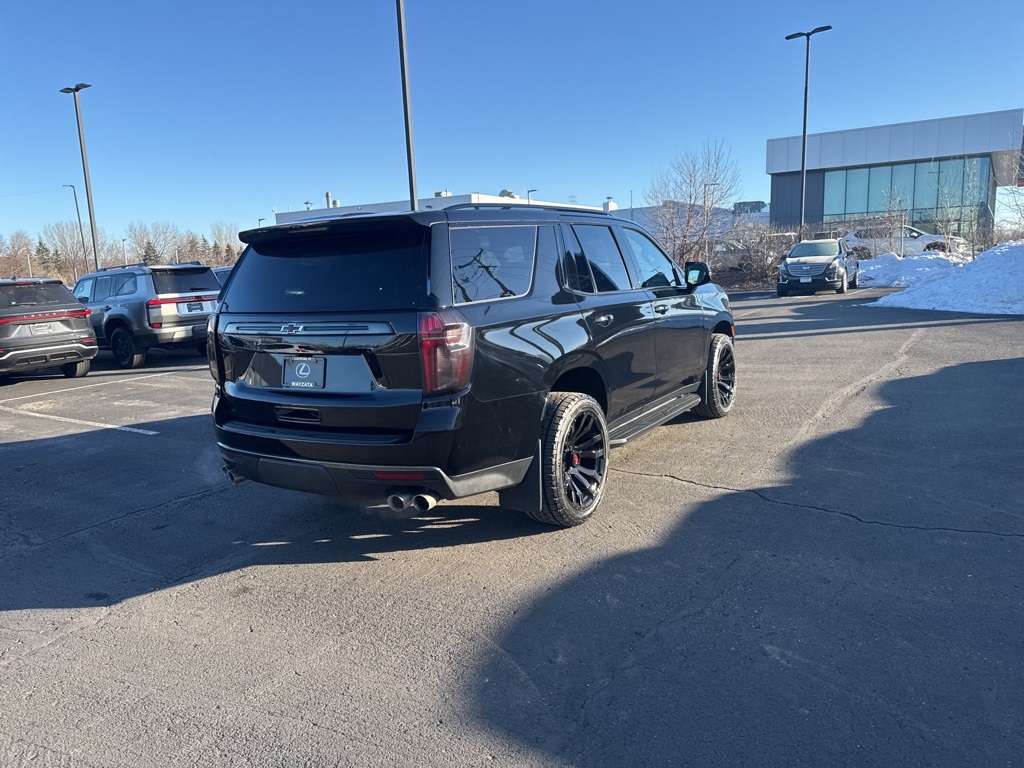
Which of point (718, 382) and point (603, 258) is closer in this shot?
point (603, 258)

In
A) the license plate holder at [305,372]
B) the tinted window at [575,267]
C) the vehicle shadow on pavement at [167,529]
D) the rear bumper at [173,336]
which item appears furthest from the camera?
the rear bumper at [173,336]

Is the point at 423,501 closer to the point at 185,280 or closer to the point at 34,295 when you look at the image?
the point at 34,295

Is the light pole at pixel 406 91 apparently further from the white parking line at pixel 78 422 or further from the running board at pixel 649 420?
the running board at pixel 649 420

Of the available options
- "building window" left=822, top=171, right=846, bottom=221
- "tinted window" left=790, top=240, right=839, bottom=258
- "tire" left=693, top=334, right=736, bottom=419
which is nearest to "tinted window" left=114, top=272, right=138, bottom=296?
"tire" left=693, top=334, right=736, bottom=419

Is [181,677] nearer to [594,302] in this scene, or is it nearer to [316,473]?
[316,473]

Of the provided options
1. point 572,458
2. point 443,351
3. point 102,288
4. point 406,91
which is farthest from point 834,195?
point 443,351

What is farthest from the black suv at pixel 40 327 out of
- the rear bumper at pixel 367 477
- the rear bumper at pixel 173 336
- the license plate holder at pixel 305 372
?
the license plate holder at pixel 305 372

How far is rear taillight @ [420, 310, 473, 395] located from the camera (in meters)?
3.74

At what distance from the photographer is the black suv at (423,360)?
150 inches

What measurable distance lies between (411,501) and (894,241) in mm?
38078

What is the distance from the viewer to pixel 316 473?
4020 millimetres

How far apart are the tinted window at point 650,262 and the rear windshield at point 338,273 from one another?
2487mm

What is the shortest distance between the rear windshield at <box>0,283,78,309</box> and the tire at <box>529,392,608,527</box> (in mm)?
10134

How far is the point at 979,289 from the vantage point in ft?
59.7
